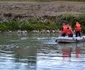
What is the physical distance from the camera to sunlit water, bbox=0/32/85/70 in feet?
85.0

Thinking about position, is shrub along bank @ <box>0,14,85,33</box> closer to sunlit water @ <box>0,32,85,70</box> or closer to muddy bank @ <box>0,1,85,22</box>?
muddy bank @ <box>0,1,85,22</box>

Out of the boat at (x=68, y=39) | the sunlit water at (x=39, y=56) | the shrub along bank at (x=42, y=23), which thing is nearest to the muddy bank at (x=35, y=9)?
the shrub along bank at (x=42, y=23)

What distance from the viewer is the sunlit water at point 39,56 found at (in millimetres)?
25922

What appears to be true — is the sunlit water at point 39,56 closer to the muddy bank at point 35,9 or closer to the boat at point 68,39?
the boat at point 68,39

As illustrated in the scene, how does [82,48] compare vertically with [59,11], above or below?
below

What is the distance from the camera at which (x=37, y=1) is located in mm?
75000

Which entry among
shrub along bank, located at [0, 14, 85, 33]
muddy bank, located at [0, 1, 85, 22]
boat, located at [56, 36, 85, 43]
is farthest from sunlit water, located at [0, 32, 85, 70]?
muddy bank, located at [0, 1, 85, 22]

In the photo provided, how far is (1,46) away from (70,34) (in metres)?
6.75

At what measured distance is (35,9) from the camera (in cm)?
6644

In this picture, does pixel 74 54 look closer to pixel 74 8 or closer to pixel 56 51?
pixel 56 51

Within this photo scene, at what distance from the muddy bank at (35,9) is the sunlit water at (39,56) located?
19.3 metres

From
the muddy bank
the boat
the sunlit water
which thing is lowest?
the sunlit water

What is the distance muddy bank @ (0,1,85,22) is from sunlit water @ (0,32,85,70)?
19.3 meters

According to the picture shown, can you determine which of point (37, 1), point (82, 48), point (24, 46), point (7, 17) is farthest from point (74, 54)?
point (37, 1)
